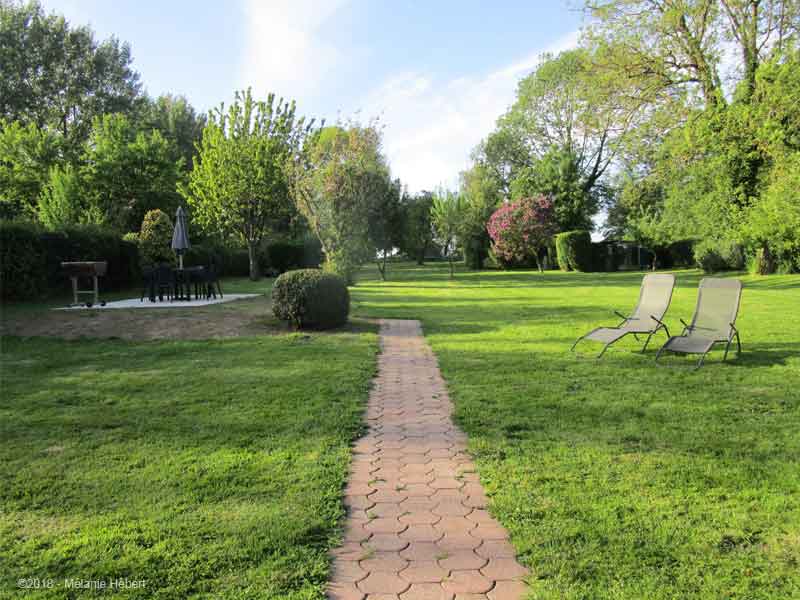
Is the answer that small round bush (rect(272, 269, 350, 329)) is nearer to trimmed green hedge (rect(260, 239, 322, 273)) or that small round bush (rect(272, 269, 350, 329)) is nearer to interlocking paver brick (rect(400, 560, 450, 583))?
interlocking paver brick (rect(400, 560, 450, 583))

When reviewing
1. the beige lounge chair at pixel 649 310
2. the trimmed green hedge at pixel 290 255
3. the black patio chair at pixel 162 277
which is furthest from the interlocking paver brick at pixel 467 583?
the trimmed green hedge at pixel 290 255

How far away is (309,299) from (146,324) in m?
3.12

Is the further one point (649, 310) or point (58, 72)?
point (58, 72)

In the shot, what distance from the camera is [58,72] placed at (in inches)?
1345

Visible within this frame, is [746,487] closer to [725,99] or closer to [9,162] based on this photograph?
[725,99]

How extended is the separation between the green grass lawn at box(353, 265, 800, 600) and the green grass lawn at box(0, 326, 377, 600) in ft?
3.52

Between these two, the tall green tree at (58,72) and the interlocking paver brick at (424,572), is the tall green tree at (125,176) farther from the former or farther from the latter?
the interlocking paver brick at (424,572)

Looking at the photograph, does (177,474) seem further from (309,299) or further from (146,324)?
(146,324)

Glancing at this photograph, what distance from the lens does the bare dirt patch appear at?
31.0ft

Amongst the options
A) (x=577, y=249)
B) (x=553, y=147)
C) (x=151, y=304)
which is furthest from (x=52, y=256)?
(x=553, y=147)

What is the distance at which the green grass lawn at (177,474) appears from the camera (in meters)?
2.48

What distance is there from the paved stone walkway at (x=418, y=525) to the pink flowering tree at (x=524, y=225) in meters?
29.6

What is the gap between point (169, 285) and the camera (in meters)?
14.2

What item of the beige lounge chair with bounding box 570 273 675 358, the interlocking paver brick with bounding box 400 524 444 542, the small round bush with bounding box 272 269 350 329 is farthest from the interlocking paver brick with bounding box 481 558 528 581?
the small round bush with bounding box 272 269 350 329
